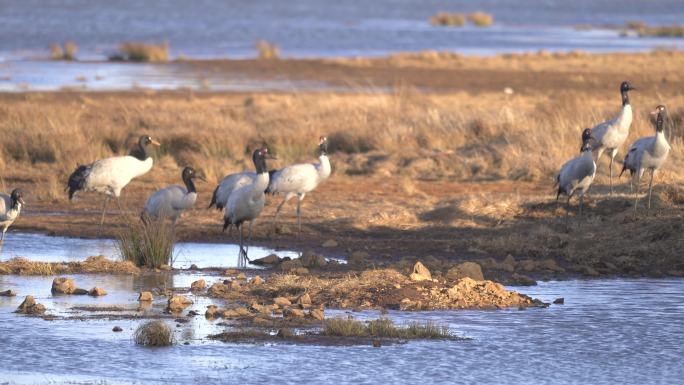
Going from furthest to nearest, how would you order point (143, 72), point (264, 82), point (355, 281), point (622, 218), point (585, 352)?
point (143, 72) < point (264, 82) < point (622, 218) < point (355, 281) < point (585, 352)

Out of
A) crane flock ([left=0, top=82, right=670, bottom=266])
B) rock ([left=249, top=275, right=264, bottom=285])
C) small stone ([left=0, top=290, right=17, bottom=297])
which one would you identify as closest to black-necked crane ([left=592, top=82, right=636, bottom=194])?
crane flock ([left=0, top=82, right=670, bottom=266])

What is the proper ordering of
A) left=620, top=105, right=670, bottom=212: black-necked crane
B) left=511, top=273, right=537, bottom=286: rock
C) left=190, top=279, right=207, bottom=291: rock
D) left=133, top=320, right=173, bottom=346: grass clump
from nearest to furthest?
left=133, top=320, right=173, bottom=346: grass clump → left=190, top=279, right=207, bottom=291: rock → left=511, top=273, right=537, bottom=286: rock → left=620, top=105, right=670, bottom=212: black-necked crane

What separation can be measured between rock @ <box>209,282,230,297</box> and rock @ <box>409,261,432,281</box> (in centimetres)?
190

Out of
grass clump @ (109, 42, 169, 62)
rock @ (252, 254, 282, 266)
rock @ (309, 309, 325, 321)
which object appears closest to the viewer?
rock @ (309, 309, 325, 321)

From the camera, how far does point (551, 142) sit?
880 inches

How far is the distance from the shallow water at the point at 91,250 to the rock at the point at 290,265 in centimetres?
99

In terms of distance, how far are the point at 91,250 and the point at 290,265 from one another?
3084 millimetres

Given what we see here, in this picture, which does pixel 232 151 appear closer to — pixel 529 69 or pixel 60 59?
pixel 529 69

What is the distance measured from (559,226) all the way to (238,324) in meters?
6.83

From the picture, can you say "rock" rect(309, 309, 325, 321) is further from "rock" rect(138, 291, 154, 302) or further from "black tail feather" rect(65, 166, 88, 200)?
"black tail feather" rect(65, 166, 88, 200)

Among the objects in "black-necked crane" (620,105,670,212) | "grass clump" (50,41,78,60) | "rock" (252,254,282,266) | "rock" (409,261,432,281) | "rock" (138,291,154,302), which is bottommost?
"rock" (138,291,154,302)

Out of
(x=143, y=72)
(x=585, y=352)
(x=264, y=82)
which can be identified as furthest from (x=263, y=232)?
(x=143, y=72)

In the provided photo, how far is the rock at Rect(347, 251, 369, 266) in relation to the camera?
14681 millimetres

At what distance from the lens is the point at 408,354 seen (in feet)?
34.2
